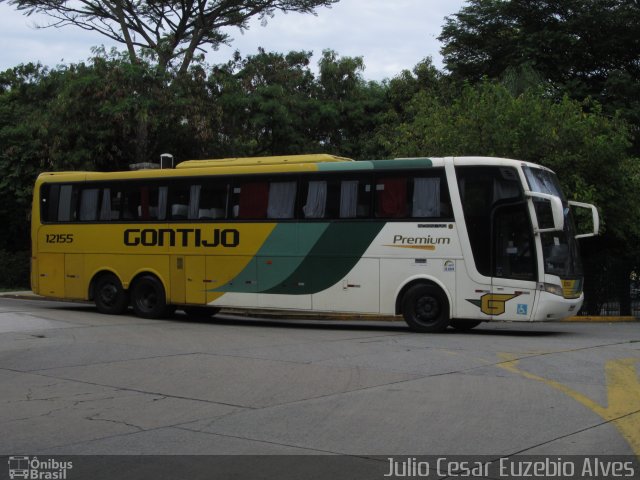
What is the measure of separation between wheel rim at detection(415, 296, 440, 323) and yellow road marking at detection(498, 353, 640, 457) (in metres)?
3.76

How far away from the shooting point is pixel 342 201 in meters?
16.8

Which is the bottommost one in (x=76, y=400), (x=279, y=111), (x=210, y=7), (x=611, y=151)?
(x=76, y=400)

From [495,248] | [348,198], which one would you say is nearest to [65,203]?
[348,198]

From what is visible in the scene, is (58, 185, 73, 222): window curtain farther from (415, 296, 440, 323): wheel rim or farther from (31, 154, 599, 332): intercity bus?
(415, 296, 440, 323): wheel rim

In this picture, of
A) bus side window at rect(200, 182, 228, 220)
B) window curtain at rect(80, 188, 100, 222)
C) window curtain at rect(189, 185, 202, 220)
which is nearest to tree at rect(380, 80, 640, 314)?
bus side window at rect(200, 182, 228, 220)

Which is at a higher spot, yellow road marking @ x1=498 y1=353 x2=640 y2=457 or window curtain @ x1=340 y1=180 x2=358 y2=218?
window curtain @ x1=340 y1=180 x2=358 y2=218

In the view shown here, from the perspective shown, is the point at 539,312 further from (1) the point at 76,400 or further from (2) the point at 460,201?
(1) the point at 76,400

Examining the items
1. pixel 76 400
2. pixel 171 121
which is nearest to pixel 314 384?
pixel 76 400

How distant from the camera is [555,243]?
15.4 metres

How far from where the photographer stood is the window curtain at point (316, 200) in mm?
16953

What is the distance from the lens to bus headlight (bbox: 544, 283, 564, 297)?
15141 millimetres

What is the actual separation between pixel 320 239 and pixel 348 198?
109cm
